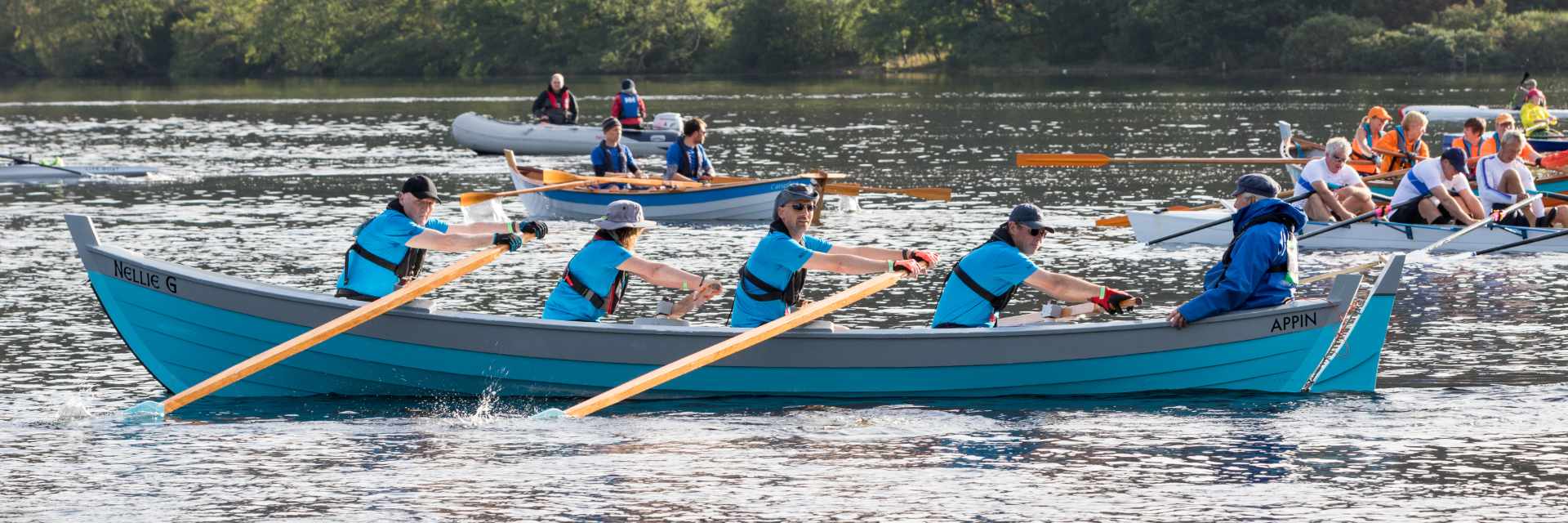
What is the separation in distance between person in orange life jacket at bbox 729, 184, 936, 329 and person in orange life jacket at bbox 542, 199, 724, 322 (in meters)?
0.28

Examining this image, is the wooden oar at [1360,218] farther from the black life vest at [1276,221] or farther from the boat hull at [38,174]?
the boat hull at [38,174]

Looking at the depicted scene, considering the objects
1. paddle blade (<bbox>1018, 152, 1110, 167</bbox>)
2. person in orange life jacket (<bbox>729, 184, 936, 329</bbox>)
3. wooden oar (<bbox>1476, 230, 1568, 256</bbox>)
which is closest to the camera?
person in orange life jacket (<bbox>729, 184, 936, 329</bbox>)

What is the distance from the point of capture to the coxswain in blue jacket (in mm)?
12578

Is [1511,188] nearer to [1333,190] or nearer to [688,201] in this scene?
[1333,190]

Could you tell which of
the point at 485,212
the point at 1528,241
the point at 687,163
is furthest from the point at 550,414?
the point at 687,163

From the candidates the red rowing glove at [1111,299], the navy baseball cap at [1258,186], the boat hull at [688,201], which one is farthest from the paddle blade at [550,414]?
the boat hull at [688,201]

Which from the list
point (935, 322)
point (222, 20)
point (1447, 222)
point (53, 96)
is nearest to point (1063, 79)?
point (53, 96)

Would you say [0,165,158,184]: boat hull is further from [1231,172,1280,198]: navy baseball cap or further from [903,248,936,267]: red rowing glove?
[1231,172,1280,198]: navy baseball cap

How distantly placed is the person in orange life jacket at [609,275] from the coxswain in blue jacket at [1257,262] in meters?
3.27

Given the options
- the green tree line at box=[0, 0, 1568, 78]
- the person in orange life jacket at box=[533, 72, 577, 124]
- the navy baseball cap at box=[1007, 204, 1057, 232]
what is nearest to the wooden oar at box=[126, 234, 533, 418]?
the navy baseball cap at box=[1007, 204, 1057, 232]

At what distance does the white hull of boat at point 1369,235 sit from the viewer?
69.3 ft

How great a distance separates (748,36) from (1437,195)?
80.5 meters

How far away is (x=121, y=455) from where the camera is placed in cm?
1205

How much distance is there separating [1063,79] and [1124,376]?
72.2 m
